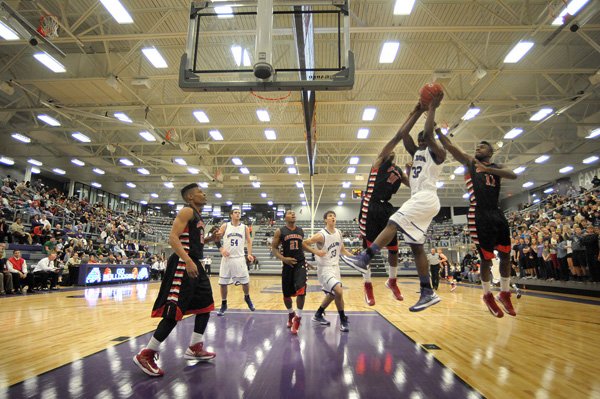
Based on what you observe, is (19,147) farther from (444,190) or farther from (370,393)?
(444,190)

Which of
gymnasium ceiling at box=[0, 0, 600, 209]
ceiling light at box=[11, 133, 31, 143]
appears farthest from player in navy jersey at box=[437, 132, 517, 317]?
ceiling light at box=[11, 133, 31, 143]

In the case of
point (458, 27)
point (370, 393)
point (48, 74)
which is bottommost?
point (370, 393)

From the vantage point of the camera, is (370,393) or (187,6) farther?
(187,6)

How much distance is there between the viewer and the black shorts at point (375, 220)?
3.99 metres

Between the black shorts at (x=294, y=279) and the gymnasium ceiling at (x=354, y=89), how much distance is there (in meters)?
6.79

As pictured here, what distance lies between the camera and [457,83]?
46.5 feet

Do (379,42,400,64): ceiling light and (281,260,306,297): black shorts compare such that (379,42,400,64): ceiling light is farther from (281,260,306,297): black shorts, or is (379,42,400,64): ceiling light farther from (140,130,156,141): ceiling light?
(140,130,156,141): ceiling light

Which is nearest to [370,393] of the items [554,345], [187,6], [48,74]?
[554,345]

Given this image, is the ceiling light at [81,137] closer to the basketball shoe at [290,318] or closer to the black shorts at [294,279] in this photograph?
the black shorts at [294,279]

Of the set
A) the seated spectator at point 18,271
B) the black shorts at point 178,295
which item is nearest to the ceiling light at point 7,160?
the seated spectator at point 18,271

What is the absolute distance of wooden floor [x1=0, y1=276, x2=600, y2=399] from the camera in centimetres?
344

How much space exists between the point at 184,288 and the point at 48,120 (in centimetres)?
1725

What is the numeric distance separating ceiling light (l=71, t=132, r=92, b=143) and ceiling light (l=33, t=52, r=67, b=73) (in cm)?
662

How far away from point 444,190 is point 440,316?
24.8 metres
